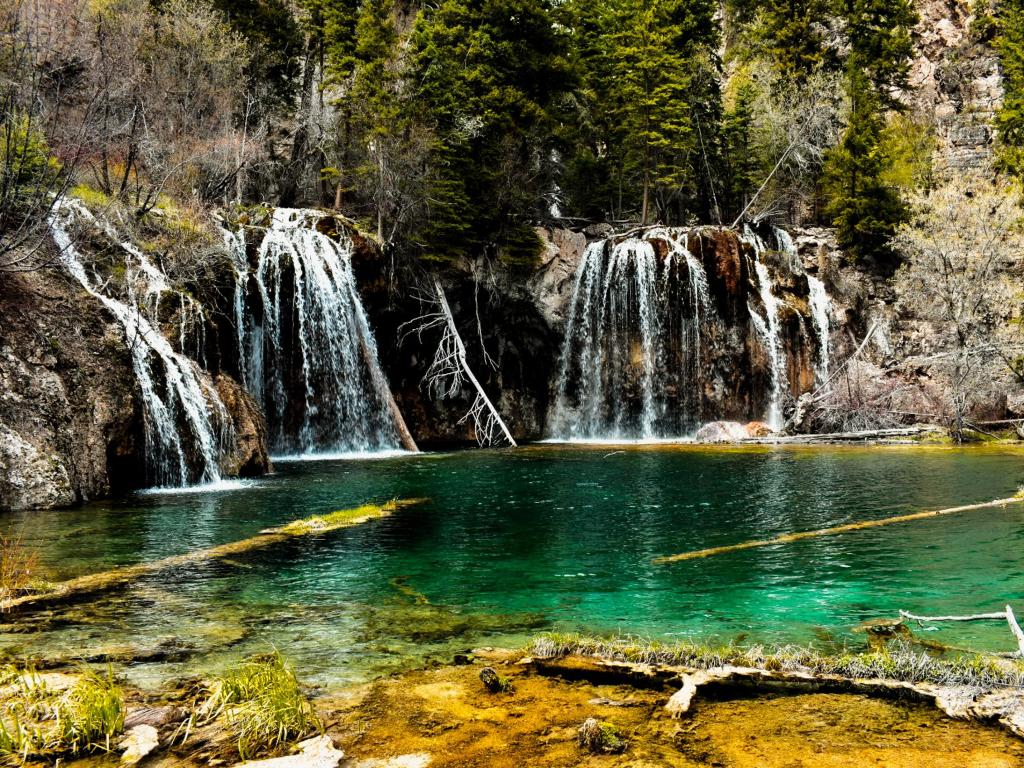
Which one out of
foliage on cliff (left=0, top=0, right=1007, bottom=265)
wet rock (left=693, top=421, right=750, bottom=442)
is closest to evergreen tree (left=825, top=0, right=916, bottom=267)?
foliage on cliff (left=0, top=0, right=1007, bottom=265)

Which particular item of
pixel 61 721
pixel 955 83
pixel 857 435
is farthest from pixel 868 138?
pixel 61 721

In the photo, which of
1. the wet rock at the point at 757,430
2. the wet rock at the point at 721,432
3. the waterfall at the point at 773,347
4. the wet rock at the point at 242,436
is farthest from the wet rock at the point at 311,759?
the waterfall at the point at 773,347

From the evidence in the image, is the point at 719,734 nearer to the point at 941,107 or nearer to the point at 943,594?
the point at 943,594

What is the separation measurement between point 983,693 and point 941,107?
51.2 meters

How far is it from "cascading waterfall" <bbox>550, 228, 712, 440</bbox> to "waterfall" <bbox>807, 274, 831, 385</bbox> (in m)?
5.43

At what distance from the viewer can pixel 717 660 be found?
5.11 metres

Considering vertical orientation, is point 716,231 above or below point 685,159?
below

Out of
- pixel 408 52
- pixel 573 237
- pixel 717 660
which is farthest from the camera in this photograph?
pixel 573 237

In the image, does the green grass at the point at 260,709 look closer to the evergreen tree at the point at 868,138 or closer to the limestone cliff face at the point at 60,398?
the limestone cliff face at the point at 60,398

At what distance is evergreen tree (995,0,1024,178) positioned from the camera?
36125 millimetres

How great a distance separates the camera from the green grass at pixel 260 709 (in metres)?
4.04

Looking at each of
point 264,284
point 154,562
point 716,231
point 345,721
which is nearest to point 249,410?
point 264,284

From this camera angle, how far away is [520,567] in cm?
959

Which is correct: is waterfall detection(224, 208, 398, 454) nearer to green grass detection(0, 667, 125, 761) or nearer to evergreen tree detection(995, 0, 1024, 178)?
green grass detection(0, 667, 125, 761)
